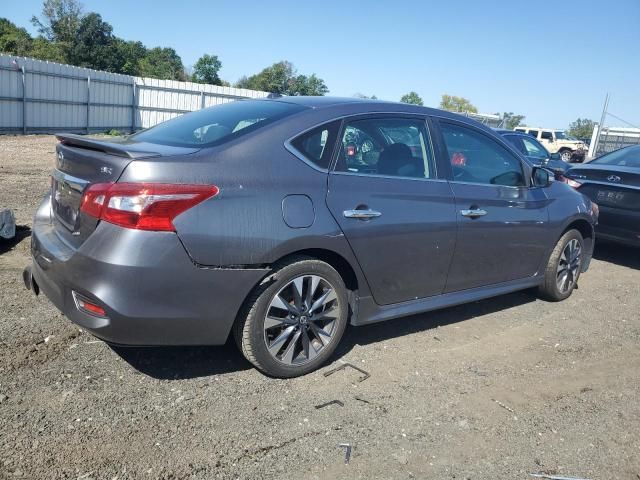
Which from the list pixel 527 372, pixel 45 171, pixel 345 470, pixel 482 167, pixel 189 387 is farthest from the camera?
pixel 45 171

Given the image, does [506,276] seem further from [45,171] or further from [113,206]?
[45,171]

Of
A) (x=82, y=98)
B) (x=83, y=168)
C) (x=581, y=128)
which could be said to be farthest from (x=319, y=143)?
(x=581, y=128)

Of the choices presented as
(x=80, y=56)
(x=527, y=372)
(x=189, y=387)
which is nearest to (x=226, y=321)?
(x=189, y=387)

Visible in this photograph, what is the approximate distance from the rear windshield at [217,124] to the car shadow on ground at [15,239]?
7.76 feet

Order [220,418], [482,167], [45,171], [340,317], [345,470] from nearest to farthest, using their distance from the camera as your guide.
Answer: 1. [345,470]
2. [220,418]
3. [340,317]
4. [482,167]
5. [45,171]

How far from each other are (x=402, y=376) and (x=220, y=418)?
4.16ft

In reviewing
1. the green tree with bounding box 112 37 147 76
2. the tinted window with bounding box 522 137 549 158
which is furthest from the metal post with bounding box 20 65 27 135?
the green tree with bounding box 112 37 147 76

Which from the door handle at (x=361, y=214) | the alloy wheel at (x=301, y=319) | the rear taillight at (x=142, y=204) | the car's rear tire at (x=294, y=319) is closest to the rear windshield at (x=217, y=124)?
the rear taillight at (x=142, y=204)

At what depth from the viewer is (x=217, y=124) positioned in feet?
12.0

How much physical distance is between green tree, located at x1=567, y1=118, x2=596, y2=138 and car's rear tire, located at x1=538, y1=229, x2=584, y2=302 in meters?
72.0

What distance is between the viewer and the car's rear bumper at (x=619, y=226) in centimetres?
683

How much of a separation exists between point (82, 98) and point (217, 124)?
68.8 ft

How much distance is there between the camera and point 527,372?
3.92m

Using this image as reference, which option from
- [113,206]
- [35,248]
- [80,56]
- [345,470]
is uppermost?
[80,56]
